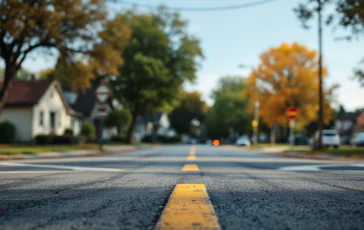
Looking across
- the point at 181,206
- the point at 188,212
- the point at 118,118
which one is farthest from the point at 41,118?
the point at 188,212

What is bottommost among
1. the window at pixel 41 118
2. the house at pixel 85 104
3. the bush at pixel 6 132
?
the bush at pixel 6 132

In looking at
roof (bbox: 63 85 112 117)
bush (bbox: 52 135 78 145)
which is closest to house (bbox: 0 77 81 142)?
bush (bbox: 52 135 78 145)

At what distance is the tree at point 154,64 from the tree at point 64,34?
40.9ft

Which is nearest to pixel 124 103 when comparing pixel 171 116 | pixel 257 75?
pixel 257 75

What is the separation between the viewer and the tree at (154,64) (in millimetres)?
36719

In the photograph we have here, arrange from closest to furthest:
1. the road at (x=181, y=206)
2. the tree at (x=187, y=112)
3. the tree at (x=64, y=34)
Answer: the road at (x=181, y=206) → the tree at (x=64, y=34) → the tree at (x=187, y=112)

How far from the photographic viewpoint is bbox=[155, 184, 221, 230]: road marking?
269cm

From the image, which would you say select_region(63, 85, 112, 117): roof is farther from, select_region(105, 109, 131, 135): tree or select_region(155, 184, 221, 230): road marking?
select_region(155, 184, 221, 230): road marking

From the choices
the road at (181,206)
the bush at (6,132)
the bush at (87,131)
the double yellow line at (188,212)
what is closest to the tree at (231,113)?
the bush at (87,131)

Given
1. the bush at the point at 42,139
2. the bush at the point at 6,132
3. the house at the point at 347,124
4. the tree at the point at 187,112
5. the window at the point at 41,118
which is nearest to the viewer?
the bush at the point at 6,132

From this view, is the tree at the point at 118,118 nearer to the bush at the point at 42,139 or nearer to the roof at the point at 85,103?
the roof at the point at 85,103

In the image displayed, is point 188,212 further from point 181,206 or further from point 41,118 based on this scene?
point 41,118

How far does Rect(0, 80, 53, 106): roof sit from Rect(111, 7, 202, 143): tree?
303 inches

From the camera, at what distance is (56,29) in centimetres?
1992
